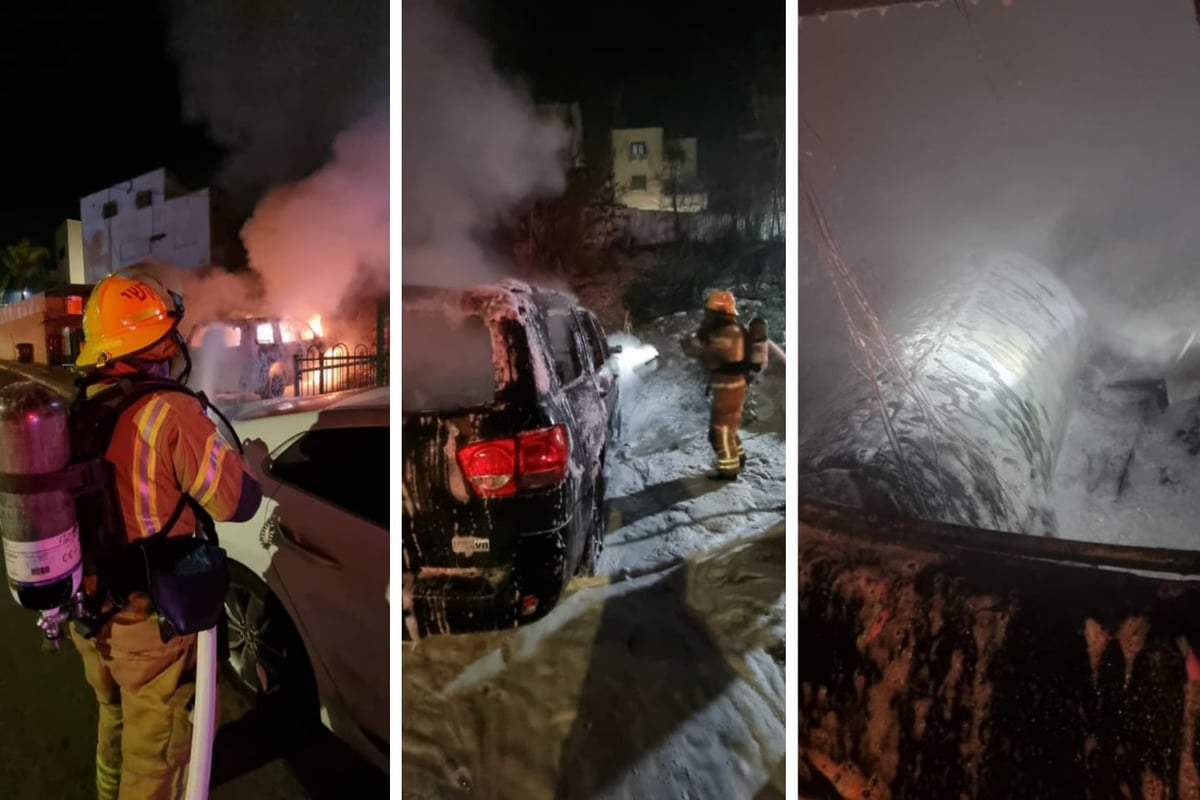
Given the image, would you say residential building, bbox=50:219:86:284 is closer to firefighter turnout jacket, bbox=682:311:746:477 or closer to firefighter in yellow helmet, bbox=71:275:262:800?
firefighter in yellow helmet, bbox=71:275:262:800

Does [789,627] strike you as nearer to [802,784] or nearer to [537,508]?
[802,784]

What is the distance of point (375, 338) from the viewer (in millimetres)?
1854

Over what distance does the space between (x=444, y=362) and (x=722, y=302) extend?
76 cm

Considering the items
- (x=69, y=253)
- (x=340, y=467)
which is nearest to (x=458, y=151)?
(x=340, y=467)

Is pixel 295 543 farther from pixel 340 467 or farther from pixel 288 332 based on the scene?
pixel 288 332

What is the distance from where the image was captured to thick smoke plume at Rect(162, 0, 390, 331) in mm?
1851

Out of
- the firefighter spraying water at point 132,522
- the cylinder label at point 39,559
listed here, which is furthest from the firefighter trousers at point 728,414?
the cylinder label at point 39,559

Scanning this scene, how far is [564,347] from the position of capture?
71.3 inches

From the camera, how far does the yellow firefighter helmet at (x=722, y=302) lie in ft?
5.88

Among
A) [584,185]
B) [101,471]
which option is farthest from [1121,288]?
[101,471]

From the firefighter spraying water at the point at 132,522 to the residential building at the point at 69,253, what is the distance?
33cm

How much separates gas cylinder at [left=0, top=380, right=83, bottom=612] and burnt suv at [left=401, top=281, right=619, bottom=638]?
76 centimetres

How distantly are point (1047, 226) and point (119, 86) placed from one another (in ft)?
8.34

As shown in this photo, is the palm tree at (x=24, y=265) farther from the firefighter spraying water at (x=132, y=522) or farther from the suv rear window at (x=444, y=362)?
the suv rear window at (x=444, y=362)
